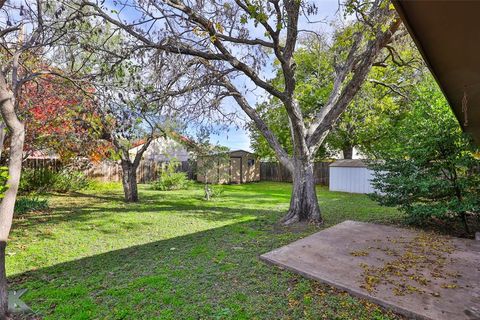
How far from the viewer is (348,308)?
2676 millimetres

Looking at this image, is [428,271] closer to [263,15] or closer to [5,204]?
[263,15]

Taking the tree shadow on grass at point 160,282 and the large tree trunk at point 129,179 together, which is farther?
the large tree trunk at point 129,179

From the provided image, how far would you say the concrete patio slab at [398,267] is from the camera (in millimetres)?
2643

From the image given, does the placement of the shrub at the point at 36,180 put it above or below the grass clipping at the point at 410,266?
above

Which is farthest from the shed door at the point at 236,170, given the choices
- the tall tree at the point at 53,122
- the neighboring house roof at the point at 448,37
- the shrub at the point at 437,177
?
the neighboring house roof at the point at 448,37

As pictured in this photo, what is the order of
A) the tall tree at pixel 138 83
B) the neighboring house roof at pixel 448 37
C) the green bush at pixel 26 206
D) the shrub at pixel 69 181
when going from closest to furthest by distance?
the neighboring house roof at pixel 448 37, the tall tree at pixel 138 83, the green bush at pixel 26 206, the shrub at pixel 69 181

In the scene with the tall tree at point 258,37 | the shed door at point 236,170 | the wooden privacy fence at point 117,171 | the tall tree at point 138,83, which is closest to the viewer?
the tall tree at point 258,37

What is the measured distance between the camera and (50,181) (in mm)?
11680

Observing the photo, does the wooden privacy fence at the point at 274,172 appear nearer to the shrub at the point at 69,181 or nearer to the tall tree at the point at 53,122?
the shrub at the point at 69,181

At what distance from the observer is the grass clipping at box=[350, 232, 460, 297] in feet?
9.89

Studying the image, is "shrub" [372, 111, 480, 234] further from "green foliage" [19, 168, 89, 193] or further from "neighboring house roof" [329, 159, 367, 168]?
"green foliage" [19, 168, 89, 193]

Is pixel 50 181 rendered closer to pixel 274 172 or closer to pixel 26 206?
pixel 26 206

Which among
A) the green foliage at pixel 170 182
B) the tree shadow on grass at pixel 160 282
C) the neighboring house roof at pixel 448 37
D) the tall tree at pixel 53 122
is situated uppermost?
the tall tree at pixel 53 122

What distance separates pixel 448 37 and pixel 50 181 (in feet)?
45.3
